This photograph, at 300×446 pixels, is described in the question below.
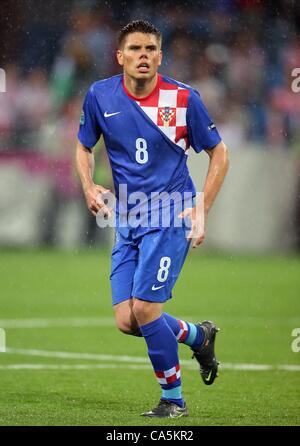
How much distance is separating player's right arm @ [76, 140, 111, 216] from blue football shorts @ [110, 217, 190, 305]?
32cm

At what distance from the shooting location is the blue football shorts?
7117 mm

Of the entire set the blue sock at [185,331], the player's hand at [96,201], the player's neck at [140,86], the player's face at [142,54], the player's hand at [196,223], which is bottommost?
the blue sock at [185,331]

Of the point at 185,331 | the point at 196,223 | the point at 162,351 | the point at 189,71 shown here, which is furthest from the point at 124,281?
the point at 189,71

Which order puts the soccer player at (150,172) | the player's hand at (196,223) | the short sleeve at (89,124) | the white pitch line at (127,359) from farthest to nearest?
1. the white pitch line at (127,359)
2. the short sleeve at (89,124)
3. the soccer player at (150,172)
4. the player's hand at (196,223)

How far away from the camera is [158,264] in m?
7.14

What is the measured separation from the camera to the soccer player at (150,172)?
7145 millimetres

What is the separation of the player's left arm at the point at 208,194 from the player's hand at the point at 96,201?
1.52ft

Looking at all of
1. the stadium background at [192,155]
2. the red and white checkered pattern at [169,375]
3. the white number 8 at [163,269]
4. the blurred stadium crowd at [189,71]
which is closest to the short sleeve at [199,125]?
the white number 8 at [163,269]

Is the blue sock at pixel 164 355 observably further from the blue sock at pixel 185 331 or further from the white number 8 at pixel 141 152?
the white number 8 at pixel 141 152

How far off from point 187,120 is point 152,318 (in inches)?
49.3

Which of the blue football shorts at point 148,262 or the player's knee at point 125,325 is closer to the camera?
the blue football shorts at point 148,262

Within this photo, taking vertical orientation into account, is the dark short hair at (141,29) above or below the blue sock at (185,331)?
above

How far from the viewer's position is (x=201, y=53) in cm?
1812
